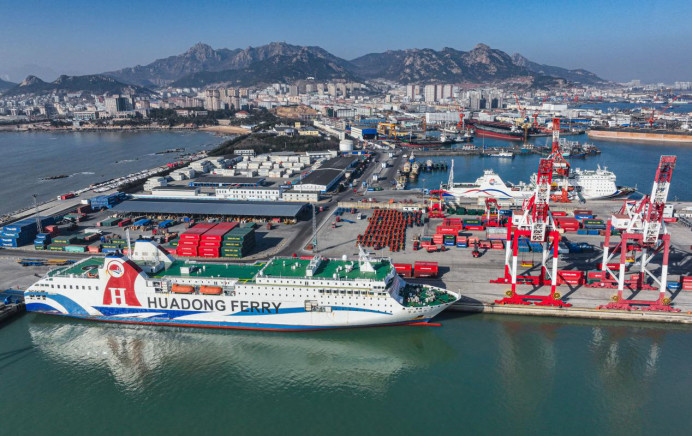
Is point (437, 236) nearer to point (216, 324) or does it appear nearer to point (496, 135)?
point (216, 324)

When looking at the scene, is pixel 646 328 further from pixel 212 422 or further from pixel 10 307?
pixel 10 307

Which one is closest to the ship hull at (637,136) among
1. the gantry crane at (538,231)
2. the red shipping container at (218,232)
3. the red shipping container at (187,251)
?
the gantry crane at (538,231)

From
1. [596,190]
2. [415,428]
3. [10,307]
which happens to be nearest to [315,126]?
[596,190]

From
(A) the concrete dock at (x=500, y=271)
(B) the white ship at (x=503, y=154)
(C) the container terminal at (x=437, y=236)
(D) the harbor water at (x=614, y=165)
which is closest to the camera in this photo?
(A) the concrete dock at (x=500, y=271)

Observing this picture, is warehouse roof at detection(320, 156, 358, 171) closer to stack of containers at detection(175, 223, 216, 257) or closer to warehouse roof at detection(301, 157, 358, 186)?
warehouse roof at detection(301, 157, 358, 186)

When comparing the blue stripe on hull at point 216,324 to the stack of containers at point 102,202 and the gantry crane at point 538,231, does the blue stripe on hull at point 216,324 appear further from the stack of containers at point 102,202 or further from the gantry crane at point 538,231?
the stack of containers at point 102,202

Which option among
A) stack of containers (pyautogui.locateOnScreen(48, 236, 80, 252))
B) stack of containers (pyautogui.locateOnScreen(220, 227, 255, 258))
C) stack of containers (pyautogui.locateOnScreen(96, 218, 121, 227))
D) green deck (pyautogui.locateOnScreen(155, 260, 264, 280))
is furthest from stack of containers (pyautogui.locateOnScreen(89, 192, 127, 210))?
green deck (pyautogui.locateOnScreen(155, 260, 264, 280))
